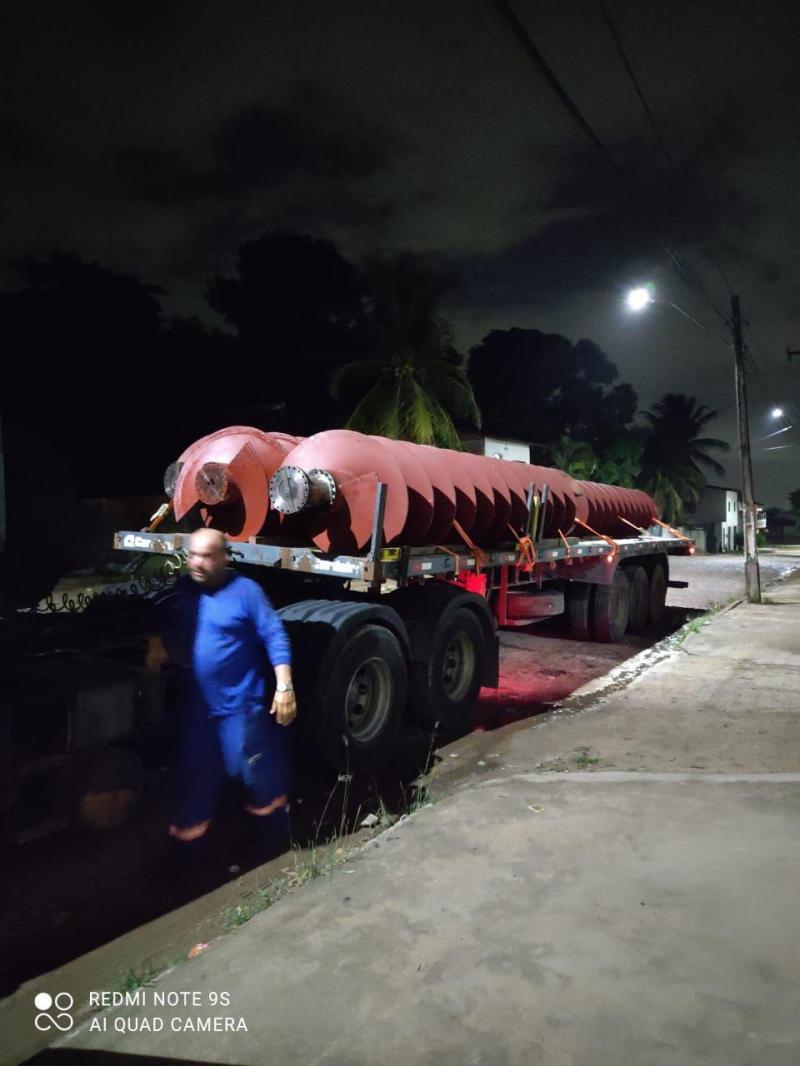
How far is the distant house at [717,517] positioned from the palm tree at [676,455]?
5630 mm

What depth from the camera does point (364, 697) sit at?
239 inches

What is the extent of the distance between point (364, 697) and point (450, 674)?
144cm

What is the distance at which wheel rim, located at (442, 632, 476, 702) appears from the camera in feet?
23.7

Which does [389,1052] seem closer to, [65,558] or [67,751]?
[67,751]

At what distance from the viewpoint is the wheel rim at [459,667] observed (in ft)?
23.7

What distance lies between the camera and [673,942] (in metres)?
2.98

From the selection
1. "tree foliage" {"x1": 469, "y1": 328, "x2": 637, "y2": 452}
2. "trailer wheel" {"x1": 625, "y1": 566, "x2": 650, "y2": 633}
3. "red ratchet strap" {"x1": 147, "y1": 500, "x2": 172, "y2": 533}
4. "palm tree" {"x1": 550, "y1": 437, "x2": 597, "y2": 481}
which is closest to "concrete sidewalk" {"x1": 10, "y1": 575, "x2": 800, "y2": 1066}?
"red ratchet strap" {"x1": 147, "y1": 500, "x2": 172, "y2": 533}

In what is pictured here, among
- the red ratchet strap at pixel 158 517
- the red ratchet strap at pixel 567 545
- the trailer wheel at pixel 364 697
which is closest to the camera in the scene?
the trailer wheel at pixel 364 697

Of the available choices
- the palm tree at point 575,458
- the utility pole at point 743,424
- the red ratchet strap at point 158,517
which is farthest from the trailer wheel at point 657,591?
the palm tree at point 575,458

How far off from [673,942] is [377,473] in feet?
14.3

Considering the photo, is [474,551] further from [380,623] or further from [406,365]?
[406,365]

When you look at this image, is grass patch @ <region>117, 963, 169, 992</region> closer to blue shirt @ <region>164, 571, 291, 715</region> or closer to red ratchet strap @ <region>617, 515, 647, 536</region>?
blue shirt @ <region>164, 571, 291, 715</region>

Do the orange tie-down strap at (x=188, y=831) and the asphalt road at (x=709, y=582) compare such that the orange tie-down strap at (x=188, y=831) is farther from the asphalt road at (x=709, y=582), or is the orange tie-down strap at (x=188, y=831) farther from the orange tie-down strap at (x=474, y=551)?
the asphalt road at (x=709, y=582)

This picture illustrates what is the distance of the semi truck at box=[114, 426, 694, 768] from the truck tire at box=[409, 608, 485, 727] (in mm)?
14
